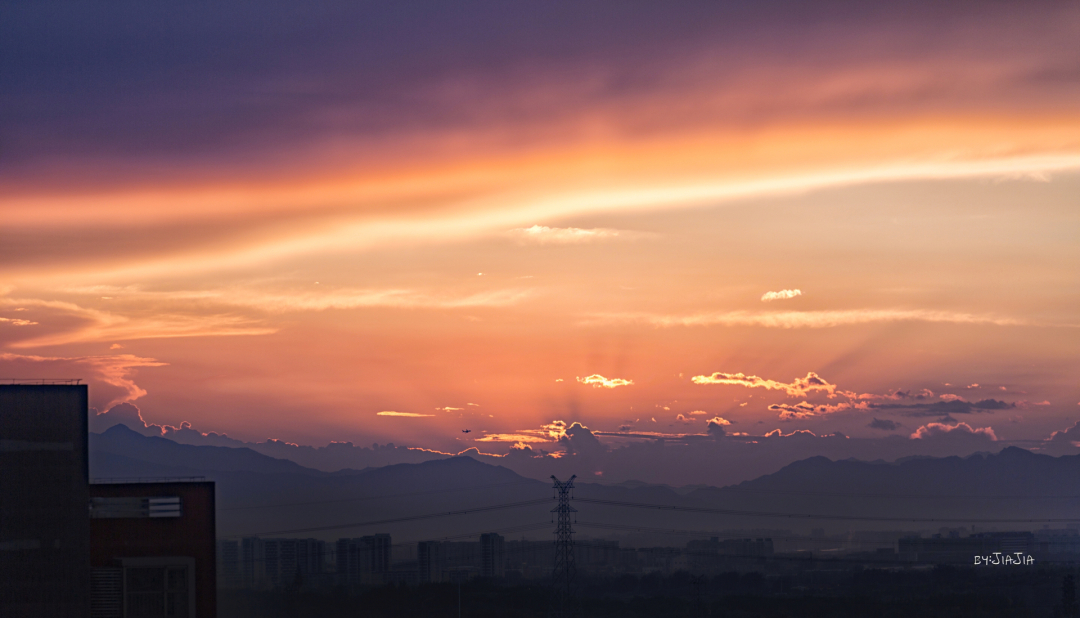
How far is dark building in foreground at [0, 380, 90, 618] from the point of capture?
2416 inches

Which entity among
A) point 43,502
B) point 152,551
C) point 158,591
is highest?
point 43,502

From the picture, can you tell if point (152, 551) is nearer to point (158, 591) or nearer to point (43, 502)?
point (158, 591)

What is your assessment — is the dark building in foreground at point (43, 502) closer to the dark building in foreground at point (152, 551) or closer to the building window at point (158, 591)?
the dark building in foreground at point (152, 551)

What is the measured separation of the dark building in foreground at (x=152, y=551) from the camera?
6938cm

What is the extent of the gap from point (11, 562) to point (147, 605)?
38.2ft

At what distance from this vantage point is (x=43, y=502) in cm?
6266

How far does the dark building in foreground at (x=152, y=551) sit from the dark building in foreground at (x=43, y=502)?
4583 millimetres

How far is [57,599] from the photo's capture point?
206 feet

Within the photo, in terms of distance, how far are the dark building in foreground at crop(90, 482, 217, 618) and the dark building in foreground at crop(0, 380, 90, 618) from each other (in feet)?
15.0

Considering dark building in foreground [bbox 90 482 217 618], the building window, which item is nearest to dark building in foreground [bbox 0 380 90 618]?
dark building in foreground [bbox 90 482 217 618]

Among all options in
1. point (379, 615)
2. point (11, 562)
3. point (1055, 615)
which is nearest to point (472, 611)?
point (379, 615)

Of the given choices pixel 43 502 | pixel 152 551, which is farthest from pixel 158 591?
pixel 43 502

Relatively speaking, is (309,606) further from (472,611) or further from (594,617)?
(594,617)

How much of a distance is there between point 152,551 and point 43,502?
1090cm
